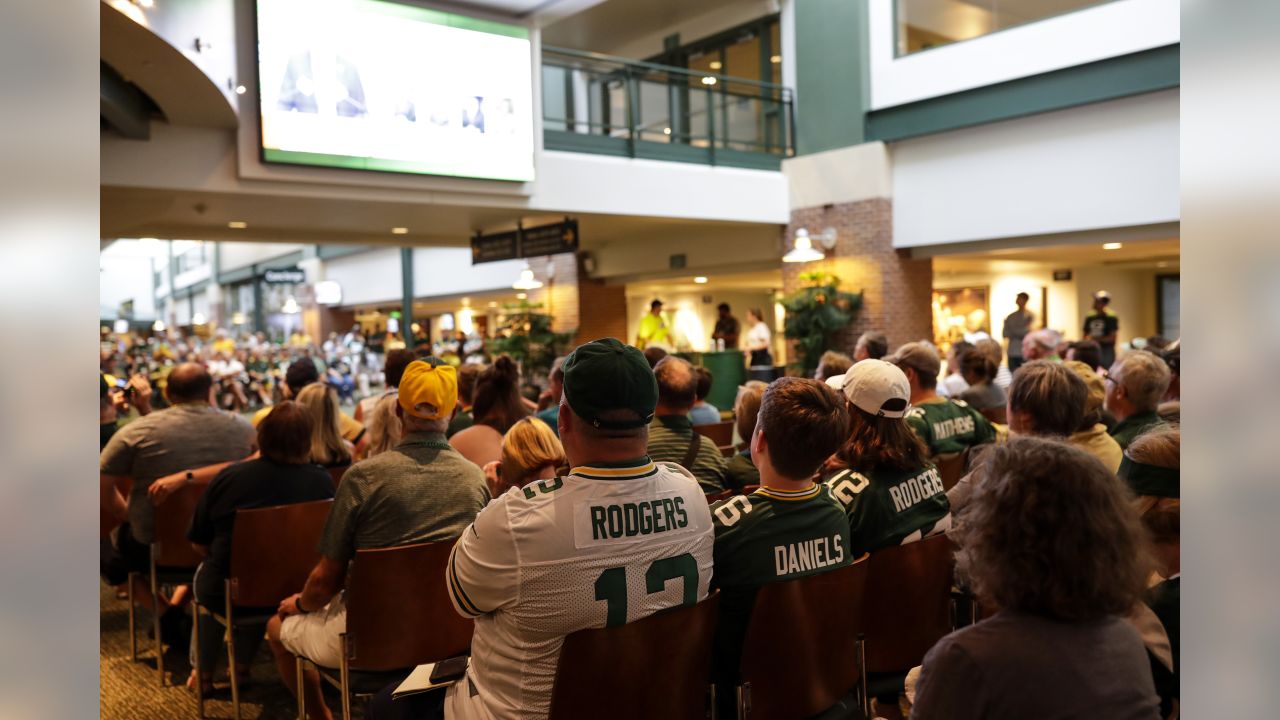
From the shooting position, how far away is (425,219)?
11.6 meters

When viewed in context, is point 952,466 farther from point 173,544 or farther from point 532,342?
point 532,342

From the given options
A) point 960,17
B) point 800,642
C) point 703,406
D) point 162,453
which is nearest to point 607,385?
point 800,642

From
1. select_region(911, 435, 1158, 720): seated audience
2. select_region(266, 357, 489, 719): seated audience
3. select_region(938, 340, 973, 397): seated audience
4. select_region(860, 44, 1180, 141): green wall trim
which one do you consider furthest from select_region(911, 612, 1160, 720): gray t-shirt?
select_region(860, 44, 1180, 141): green wall trim

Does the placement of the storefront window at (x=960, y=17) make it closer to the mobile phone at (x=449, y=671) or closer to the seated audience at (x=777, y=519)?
the seated audience at (x=777, y=519)

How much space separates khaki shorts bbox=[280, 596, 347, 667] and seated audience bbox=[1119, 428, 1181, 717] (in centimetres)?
224

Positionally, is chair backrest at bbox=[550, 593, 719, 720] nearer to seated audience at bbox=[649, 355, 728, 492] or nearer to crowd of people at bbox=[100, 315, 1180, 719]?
crowd of people at bbox=[100, 315, 1180, 719]

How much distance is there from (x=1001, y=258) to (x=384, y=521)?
13585 millimetres

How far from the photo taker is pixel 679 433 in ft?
12.8

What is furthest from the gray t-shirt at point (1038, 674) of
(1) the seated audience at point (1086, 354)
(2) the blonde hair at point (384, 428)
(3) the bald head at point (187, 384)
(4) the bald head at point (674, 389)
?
(1) the seated audience at point (1086, 354)

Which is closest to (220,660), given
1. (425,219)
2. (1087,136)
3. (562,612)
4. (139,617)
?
(139,617)

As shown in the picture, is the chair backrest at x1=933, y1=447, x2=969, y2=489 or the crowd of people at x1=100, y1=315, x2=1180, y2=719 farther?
the chair backrest at x1=933, y1=447, x2=969, y2=489

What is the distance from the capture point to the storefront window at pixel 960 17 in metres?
10.6

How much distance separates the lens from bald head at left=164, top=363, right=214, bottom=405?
4.52 meters
